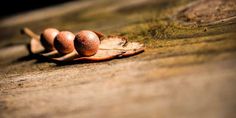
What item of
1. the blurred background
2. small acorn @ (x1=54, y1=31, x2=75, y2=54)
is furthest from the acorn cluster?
the blurred background

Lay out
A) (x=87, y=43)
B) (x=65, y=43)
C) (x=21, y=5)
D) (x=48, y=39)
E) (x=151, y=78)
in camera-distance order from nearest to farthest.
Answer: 1. (x=151, y=78)
2. (x=87, y=43)
3. (x=65, y=43)
4. (x=48, y=39)
5. (x=21, y=5)

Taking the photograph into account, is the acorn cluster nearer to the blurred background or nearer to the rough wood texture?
the rough wood texture

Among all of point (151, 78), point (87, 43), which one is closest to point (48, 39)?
point (87, 43)

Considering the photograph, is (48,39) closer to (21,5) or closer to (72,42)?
(72,42)

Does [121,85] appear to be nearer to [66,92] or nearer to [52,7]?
[66,92]

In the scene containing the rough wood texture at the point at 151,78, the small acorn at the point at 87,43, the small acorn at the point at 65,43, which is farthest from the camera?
the small acorn at the point at 65,43

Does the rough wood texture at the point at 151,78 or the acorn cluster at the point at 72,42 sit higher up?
the acorn cluster at the point at 72,42

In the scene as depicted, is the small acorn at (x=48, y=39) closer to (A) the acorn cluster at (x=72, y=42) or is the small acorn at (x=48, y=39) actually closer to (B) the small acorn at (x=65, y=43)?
(A) the acorn cluster at (x=72, y=42)

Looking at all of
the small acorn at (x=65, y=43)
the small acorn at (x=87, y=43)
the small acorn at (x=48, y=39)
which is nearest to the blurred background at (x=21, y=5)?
the small acorn at (x=48, y=39)
